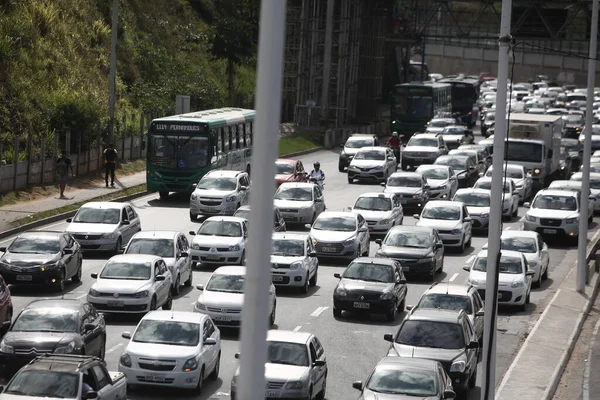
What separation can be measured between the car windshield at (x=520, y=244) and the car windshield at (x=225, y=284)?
1158 cm

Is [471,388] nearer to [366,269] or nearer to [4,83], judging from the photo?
[366,269]

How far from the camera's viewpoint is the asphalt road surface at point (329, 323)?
2377 centimetres

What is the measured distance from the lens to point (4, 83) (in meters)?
51.3

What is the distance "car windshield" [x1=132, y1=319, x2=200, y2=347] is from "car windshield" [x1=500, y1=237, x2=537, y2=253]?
16.2 meters

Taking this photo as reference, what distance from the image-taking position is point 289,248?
32469 millimetres

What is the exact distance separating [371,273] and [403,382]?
1015 centimetres

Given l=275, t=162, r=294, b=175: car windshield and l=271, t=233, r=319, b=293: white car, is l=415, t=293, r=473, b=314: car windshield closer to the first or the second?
l=271, t=233, r=319, b=293: white car

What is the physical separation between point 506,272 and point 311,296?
5038mm

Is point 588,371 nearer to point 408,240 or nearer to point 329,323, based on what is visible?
point 329,323

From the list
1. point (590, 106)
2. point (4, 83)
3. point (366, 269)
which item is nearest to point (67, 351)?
point (366, 269)

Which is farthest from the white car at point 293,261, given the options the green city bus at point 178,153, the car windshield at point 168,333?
the green city bus at point 178,153

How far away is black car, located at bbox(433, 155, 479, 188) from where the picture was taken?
53731mm

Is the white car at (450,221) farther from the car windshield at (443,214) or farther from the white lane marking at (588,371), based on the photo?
the white lane marking at (588,371)

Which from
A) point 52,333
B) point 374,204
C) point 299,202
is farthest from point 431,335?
point 299,202
